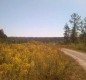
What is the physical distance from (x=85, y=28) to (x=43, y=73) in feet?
268

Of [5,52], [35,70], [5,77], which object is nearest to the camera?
[5,77]

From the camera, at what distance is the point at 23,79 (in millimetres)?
9016

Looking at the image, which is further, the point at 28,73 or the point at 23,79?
the point at 28,73

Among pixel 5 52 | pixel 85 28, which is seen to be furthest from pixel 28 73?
pixel 85 28

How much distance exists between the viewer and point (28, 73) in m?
9.64

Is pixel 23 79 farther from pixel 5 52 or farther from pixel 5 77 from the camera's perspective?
pixel 5 52

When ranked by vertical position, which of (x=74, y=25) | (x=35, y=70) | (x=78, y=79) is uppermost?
(x=74, y=25)

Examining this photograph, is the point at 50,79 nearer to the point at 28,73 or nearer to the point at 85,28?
the point at 28,73

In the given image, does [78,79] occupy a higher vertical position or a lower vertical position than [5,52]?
lower

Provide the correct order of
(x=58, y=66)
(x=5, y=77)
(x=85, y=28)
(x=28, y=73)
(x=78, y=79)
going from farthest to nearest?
(x=85, y=28) < (x=78, y=79) < (x=58, y=66) < (x=28, y=73) < (x=5, y=77)

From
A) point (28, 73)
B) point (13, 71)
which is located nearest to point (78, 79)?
point (28, 73)

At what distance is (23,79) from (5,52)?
5.93 metres

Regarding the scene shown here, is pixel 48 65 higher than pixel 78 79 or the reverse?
higher

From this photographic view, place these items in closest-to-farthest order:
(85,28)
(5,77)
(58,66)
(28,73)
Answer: (5,77)
(28,73)
(58,66)
(85,28)
